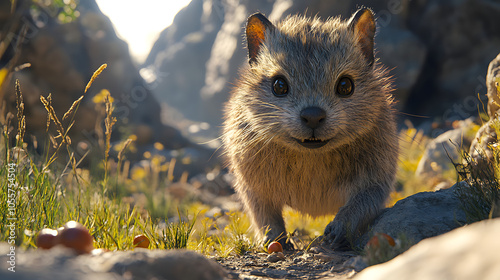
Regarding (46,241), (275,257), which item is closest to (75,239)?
(46,241)

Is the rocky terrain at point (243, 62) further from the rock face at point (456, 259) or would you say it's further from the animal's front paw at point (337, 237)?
the animal's front paw at point (337, 237)

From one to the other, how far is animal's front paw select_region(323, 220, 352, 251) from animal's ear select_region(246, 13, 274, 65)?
1788 mm

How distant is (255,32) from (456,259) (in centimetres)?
317

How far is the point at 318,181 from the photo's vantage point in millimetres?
3713

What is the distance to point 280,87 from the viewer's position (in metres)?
3.56

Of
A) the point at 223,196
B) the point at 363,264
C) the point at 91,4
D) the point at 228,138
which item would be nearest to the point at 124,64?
the point at 91,4

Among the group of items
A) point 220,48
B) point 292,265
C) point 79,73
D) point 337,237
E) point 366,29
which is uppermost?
point 220,48

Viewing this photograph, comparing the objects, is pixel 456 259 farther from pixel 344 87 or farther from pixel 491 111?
pixel 491 111

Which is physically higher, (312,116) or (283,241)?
(312,116)

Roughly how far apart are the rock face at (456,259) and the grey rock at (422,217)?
1.28 m

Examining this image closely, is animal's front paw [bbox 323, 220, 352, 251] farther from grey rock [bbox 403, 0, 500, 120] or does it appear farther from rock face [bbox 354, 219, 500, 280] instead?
grey rock [bbox 403, 0, 500, 120]

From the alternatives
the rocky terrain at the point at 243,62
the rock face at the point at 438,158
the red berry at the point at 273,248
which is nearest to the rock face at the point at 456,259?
the rocky terrain at the point at 243,62

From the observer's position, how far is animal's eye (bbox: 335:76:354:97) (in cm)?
348

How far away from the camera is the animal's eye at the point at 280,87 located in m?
3.54
